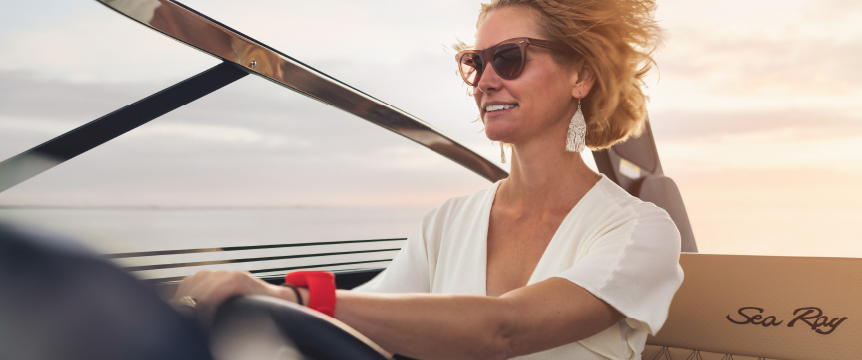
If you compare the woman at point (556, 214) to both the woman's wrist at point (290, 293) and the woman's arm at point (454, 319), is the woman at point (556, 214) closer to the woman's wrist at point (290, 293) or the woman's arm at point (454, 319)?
the woman's arm at point (454, 319)

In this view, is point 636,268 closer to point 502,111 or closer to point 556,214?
point 556,214

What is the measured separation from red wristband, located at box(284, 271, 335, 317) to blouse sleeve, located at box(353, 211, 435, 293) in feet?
2.52

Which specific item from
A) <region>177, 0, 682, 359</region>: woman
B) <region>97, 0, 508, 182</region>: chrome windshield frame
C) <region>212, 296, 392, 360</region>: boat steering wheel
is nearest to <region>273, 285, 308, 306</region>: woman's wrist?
<region>212, 296, 392, 360</region>: boat steering wheel

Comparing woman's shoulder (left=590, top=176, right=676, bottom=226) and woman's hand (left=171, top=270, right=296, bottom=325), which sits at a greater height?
woman's hand (left=171, top=270, right=296, bottom=325)

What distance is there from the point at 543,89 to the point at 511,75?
92 millimetres

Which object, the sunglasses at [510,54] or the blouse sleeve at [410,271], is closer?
the sunglasses at [510,54]

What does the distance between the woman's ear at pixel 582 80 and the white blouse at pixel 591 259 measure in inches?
9.7

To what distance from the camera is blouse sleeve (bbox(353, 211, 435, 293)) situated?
5.21 ft

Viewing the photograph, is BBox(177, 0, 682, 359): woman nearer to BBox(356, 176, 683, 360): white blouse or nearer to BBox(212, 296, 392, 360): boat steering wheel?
BBox(356, 176, 683, 360): white blouse

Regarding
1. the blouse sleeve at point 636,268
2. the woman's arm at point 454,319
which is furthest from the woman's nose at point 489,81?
the woman's arm at point 454,319

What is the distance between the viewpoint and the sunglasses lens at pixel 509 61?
1429 millimetres

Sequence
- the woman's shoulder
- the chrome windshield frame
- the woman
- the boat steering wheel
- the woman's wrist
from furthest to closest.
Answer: the chrome windshield frame
the woman's shoulder
the woman
the woman's wrist
the boat steering wheel

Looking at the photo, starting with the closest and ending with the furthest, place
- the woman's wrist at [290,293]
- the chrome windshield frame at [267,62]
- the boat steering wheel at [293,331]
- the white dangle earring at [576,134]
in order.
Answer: the boat steering wheel at [293,331]
the woman's wrist at [290,293]
the white dangle earring at [576,134]
the chrome windshield frame at [267,62]

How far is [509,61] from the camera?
4.71ft
